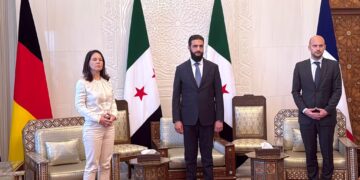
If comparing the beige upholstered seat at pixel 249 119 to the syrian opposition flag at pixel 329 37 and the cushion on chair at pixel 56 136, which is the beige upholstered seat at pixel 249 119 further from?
the cushion on chair at pixel 56 136

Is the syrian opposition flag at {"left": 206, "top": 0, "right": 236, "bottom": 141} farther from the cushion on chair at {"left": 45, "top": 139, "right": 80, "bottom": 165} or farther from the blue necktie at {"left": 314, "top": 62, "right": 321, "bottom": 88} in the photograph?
the cushion on chair at {"left": 45, "top": 139, "right": 80, "bottom": 165}

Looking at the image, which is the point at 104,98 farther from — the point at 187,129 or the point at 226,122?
the point at 226,122

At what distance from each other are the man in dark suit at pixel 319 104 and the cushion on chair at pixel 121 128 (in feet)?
7.08

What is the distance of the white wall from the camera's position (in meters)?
6.22

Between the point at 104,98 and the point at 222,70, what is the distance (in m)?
2.26

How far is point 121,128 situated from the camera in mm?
6039

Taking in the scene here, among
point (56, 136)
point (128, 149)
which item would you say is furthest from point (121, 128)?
point (56, 136)

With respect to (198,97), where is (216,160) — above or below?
below

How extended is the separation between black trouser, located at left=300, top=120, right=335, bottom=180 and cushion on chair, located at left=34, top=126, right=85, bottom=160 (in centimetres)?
237

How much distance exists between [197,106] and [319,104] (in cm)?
121

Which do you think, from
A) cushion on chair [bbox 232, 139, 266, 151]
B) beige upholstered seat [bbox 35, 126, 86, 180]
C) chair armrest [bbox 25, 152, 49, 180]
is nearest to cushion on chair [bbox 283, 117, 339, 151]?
cushion on chair [bbox 232, 139, 266, 151]

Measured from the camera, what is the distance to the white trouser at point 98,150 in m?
4.57

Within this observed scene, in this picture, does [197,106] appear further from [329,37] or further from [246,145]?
[329,37]

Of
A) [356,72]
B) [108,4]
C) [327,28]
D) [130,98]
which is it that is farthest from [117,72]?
[356,72]
